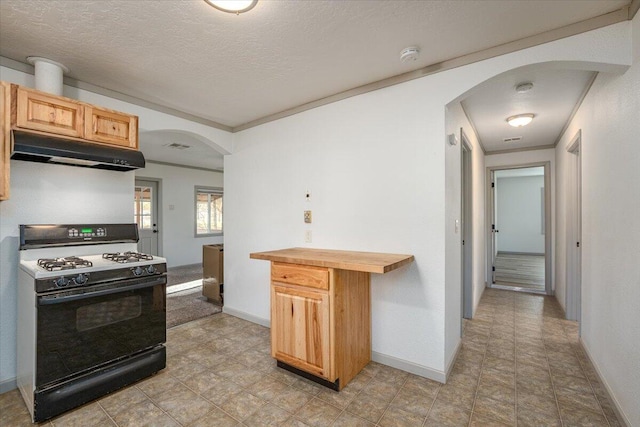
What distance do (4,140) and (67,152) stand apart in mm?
315

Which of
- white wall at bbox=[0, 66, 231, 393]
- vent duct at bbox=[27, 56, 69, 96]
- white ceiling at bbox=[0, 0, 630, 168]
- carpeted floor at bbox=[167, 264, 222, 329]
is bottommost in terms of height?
carpeted floor at bbox=[167, 264, 222, 329]

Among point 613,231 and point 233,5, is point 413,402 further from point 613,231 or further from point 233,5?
point 233,5

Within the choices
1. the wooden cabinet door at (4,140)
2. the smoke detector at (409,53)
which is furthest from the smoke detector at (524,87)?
the wooden cabinet door at (4,140)

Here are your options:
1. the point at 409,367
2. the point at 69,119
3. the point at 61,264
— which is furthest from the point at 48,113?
the point at 409,367

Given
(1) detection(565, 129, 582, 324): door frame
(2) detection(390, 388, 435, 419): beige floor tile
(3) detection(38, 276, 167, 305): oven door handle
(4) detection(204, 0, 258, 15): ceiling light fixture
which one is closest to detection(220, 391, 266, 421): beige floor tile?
(2) detection(390, 388, 435, 419): beige floor tile

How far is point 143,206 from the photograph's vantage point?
21.8 ft

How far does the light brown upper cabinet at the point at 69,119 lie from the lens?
2.00 m

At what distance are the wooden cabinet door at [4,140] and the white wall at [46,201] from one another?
15.9 inches

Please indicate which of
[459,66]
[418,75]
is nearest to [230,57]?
[418,75]

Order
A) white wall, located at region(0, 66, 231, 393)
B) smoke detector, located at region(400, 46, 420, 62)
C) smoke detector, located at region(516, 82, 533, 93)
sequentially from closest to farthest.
Result: smoke detector, located at region(400, 46, 420, 62)
white wall, located at region(0, 66, 231, 393)
smoke detector, located at region(516, 82, 533, 93)

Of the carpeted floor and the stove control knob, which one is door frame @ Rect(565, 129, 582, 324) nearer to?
the carpeted floor

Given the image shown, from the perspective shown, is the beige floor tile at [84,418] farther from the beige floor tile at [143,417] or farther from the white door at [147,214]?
the white door at [147,214]

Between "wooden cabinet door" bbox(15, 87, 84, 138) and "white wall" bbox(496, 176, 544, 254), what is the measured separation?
34.5 ft

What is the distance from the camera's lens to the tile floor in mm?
1890
